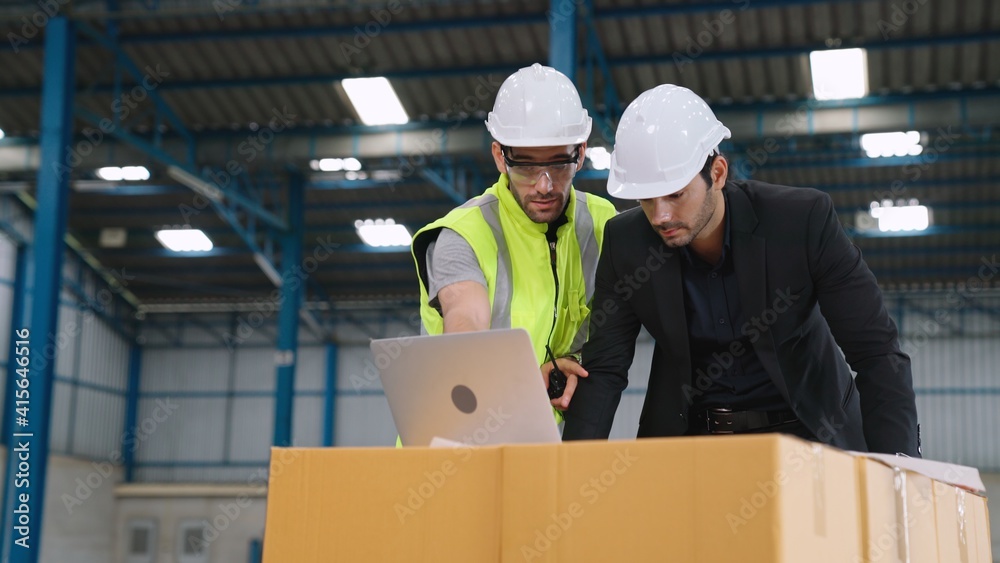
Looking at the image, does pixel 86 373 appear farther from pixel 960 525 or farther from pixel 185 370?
pixel 960 525

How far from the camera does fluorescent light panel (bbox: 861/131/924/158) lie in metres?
17.1

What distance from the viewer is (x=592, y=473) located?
73.6 inches

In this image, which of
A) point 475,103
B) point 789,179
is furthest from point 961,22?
point 475,103

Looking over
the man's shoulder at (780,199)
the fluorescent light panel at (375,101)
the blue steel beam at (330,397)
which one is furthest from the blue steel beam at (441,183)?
the man's shoulder at (780,199)

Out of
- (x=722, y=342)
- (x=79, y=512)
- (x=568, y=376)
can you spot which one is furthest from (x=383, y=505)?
(x=79, y=512)

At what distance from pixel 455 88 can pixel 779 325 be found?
14102 millimetres

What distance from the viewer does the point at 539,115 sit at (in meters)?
3.34

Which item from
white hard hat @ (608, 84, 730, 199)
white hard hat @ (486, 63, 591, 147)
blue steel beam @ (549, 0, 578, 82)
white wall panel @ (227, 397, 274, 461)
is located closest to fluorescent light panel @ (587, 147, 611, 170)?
blue steel beam @ (549, 0, 578, 82)

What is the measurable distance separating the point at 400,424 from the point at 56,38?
12028 millimetres

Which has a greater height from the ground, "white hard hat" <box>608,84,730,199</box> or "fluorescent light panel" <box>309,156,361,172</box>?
"fluorescent light panel" <box>309,156,361,172</box>

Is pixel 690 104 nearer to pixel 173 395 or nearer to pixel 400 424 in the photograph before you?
pixel 400 424

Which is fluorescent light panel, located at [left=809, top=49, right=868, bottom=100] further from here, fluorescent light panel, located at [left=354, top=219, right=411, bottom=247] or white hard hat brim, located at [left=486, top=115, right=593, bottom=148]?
white hard hat brim, located at [left=486, top=115, right=593, bottom=148]

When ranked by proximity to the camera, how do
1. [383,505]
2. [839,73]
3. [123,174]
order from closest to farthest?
[383,505] → [839,73] → [123,174]

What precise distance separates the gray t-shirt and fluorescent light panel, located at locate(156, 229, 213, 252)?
20.8 metres
